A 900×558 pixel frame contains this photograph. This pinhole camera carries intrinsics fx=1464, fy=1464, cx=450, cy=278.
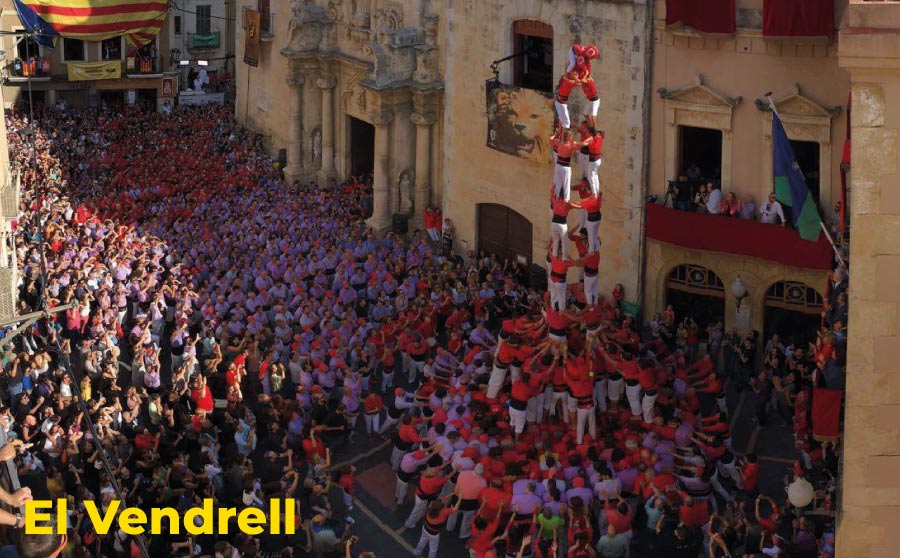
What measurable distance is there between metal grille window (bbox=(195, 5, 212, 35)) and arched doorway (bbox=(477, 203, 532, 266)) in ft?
102

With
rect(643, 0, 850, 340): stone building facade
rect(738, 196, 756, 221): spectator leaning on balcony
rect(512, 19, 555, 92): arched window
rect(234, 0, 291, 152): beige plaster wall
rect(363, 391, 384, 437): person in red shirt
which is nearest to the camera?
rect(363, 391, 384, 437): person in red shirt

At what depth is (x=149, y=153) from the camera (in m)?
55.9

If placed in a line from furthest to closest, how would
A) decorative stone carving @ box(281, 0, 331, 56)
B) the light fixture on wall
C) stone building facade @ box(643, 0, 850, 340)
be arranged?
decorative stone carving @ box(281, 0, 331, 56) < the light fixture on wall < stone building facade @ box(643, 0, 850, 340)

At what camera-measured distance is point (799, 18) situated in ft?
115

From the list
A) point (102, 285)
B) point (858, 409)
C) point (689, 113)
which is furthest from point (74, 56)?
point (858, 409)

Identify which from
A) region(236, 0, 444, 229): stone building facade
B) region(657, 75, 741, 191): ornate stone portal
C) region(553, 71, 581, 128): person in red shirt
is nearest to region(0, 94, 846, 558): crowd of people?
region(553, 71, 581, 128): person in red shirt

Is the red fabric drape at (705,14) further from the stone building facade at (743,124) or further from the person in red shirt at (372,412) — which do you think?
the person in red shirt at (372,412)

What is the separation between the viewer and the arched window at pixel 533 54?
4134 cm

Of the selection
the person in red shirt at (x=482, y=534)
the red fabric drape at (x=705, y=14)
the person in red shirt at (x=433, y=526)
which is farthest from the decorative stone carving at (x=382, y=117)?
the person in red shirt at (x=482, y=534)

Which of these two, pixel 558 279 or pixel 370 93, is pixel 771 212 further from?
pixel 370 93

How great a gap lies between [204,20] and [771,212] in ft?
136

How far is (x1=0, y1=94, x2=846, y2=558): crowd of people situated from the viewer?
28.3 m

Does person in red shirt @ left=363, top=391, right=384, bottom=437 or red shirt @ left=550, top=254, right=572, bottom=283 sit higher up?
red shirt @ left=550, top=254, right=572, bottom=283

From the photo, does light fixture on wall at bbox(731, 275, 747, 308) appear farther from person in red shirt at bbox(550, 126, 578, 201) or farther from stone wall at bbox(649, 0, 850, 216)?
person in red shirt at bbox(550, 126, 578, 201)
